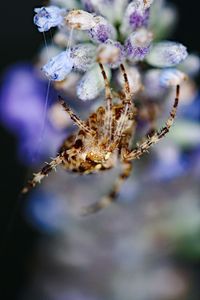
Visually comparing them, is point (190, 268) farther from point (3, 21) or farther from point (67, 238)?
point (3, 21)

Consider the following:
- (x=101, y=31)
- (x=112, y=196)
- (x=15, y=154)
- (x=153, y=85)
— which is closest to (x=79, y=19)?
(x=101, y=31)

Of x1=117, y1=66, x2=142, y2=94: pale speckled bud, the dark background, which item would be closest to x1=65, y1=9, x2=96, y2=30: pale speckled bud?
x1=117, y1=66, x2=142, y2=94: pale speckled bud

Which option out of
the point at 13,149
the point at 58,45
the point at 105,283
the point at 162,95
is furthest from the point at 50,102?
the point at 13,149

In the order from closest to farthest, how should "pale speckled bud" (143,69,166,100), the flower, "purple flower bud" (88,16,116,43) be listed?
"purple flower bud" (88,16,116,43) → "pale speckled bud" (143,69,166,100) → the flower

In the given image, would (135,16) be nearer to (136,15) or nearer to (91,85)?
(136,15)

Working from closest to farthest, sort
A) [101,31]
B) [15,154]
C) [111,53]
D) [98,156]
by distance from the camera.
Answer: [111,53]
[101,31]
[98,156]
[15,154]

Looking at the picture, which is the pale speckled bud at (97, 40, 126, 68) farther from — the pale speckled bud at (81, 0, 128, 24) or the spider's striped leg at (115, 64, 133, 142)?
the pale speckled bud at (81, 0, 128, 24)
